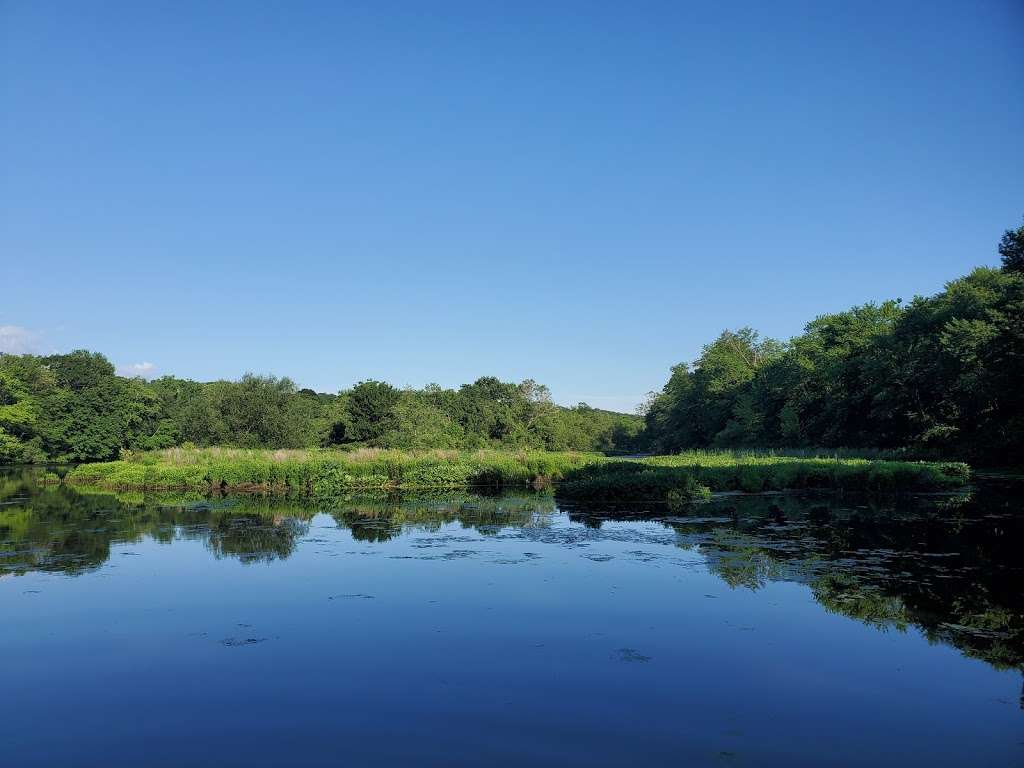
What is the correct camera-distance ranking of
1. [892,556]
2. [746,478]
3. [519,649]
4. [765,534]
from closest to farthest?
1. [519,649]
2. [892,556]
3. [765,534]
4. [746,478]

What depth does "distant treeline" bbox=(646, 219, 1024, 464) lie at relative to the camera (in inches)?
1345

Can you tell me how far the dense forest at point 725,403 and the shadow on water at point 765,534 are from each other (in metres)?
8.19

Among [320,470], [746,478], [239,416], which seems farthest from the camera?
[239,416]

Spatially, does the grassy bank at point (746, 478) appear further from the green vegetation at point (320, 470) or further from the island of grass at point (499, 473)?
the green vegetation at point (320, 470)

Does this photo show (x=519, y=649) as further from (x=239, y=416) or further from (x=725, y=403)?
(x=725, y=403)

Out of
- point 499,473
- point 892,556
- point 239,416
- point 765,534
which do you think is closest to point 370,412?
point 239,416

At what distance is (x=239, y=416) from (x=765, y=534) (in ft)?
126

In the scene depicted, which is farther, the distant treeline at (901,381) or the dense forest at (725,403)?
the dense forest at (725,403)

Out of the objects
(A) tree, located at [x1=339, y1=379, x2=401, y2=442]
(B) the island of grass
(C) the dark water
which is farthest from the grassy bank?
(A) tree, located at [x1=339, y1=379, x2=401, y2=442]

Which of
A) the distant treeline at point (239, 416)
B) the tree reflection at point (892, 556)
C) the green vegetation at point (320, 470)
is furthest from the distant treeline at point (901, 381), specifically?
the green vegetation at point (320, 470)

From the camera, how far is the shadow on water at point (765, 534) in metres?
10.6

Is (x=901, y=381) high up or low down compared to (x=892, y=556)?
up

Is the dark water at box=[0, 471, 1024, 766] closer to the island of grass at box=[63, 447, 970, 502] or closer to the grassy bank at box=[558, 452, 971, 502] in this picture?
the grassy bank at box=[558, 452, 971, 502]

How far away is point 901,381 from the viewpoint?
140 feet
